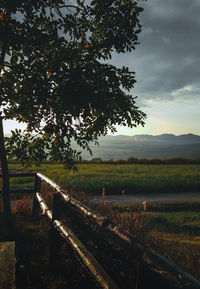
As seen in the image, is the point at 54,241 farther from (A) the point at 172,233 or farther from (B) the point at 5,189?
(A) the point at 172,233

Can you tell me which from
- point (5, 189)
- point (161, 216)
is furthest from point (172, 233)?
point (5, 189)

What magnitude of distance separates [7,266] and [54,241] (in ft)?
6.87

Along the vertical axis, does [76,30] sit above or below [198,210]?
above

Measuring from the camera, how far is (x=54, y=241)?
15.0 feet

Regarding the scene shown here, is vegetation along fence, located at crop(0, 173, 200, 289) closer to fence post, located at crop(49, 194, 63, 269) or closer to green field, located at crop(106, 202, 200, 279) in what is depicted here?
fence post, located at crop(49, 194, 63, 269)

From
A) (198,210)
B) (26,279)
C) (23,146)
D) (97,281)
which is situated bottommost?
(198,210)

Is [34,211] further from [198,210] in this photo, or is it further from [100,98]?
[198,210]

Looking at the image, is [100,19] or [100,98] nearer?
[100,98]

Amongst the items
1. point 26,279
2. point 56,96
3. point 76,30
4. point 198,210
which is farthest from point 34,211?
point 198,210

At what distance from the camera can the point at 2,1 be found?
4.76 meters

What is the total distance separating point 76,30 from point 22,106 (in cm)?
177

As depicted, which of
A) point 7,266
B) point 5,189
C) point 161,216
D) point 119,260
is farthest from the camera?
point 161,216

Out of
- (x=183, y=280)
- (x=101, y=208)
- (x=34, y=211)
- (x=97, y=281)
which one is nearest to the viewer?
(x=183, y=280)

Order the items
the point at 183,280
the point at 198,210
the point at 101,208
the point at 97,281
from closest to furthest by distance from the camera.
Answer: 1. the point at 183,280
2. the point at 97,281
3. the point at 101,208
4. the point at 198,210
